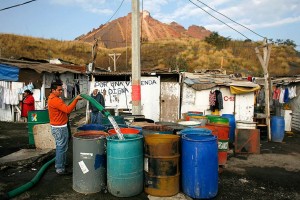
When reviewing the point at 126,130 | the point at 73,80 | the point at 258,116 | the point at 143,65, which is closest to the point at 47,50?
the point at 143,65

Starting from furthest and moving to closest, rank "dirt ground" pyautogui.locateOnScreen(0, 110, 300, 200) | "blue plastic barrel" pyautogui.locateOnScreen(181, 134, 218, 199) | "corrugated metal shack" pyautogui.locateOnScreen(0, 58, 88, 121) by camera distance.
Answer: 1. "corrugated metal shack" pyautogui.locateOnScreen(0, 58, 88, 121)
2. "dirt ground" pyautogui.locateOnScreen(0, 110, 300, 200)
3. "blue plastic barrel" pyautogui.locateOnScreen(181, 134, 218, 199)

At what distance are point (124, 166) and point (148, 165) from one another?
18.9 inches

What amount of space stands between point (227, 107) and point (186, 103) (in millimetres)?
2077

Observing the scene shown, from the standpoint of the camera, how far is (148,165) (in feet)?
16.8

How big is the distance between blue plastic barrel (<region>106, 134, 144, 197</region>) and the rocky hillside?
7518 centimetres

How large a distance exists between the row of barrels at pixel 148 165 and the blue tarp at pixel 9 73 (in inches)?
397

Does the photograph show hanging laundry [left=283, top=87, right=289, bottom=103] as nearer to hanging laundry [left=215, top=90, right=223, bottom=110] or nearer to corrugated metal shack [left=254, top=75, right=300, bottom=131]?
corrugated metal shack [left=254, top=75, right=300, bottom=131]

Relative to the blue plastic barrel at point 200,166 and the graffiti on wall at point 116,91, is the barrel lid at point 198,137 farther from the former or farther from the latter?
the graffiti on wall at point 116,91

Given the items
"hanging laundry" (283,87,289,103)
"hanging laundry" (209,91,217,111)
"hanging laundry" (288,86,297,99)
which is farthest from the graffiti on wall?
"hanging laundry" (288,86,297,99)

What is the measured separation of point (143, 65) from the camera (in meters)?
39.4

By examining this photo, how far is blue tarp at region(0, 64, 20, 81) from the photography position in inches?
528

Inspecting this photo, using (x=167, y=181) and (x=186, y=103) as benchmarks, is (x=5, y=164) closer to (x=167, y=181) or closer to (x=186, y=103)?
(x=167, y=181)

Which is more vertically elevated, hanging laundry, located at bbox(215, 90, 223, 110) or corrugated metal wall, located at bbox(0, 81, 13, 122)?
hanging laundry, located at bbox(215, 90, 223, 110)

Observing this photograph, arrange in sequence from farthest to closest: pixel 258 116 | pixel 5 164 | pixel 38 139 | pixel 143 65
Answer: pixel 143 65 < pixel 258 116 < pixel 38 139 < pixel 5 164
